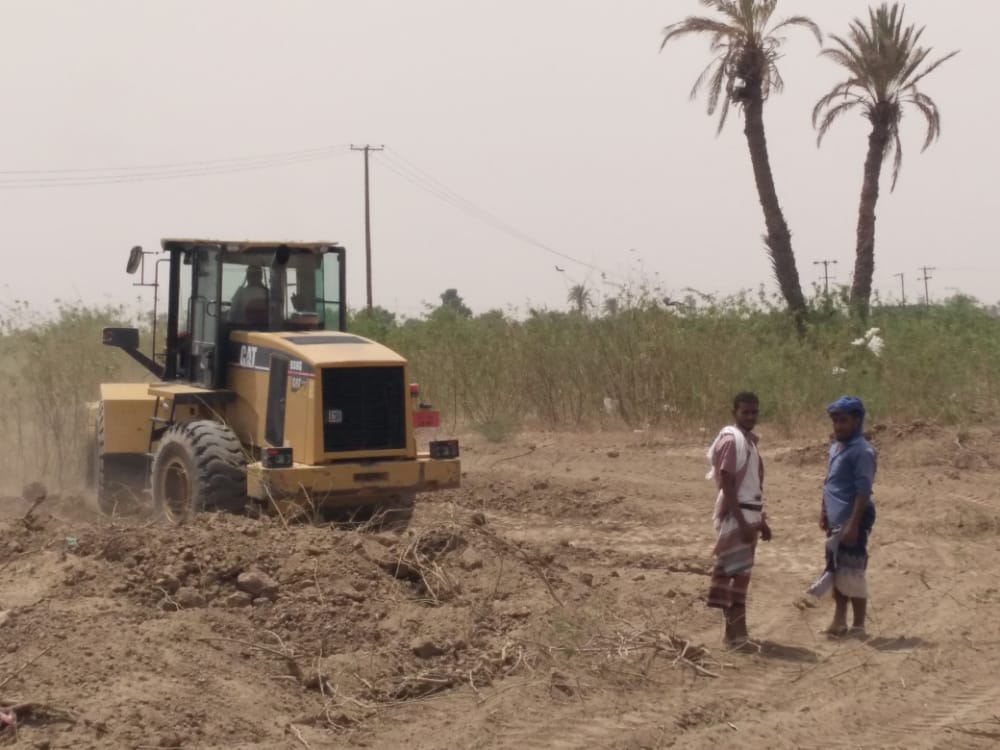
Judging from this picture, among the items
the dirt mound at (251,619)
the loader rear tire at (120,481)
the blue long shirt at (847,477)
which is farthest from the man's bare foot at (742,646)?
the loader rear tire at (120,481)

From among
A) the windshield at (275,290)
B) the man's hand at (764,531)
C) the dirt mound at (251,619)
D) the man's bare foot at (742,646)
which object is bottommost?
the man's bare foot at (742,646)

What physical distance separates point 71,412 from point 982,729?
43.1ft

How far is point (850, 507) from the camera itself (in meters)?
8.49

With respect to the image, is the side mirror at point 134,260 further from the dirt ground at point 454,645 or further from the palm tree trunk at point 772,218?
the palm tree trunk at point 772,218

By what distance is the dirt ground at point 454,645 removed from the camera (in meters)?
6.47

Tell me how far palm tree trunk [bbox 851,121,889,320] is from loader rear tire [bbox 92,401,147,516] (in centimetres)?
1773

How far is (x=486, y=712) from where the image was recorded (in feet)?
22.3

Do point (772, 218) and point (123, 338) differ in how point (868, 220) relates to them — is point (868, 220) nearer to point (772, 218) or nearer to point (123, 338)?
point (772, 218)

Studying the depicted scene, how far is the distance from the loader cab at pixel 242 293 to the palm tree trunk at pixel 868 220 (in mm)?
16882

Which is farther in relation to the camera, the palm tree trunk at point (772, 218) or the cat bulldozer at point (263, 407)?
the palm tree trunk at point (772, 218)

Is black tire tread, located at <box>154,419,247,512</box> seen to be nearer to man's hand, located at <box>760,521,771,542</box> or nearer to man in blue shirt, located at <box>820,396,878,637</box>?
man's hand, located at <box>760,521,771,542</box>

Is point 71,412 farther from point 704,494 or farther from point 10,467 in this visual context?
point 704,494

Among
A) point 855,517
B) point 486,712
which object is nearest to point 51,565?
point 486,712

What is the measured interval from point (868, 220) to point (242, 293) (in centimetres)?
1837
